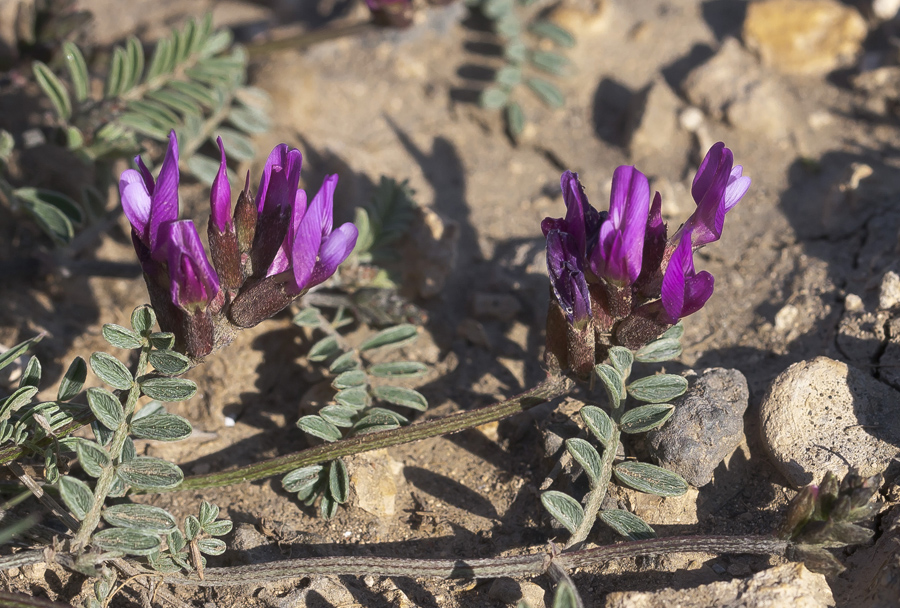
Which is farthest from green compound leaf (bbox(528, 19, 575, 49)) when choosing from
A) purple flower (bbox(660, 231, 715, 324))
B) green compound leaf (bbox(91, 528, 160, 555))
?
green compound leaf (bbox(91, 528, 160, 555))

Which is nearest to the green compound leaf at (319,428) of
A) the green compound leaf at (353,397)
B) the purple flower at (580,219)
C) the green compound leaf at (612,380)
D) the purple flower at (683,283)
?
the green compound leaf at (353,397)

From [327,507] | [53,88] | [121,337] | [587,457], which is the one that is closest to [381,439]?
[327,507]

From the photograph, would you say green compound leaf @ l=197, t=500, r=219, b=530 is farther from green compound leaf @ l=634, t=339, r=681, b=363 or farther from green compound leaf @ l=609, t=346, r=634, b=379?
green compound leaf @ l=634, t=339, r=681, b=363

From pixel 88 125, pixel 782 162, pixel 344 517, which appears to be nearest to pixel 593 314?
pixel 344 517

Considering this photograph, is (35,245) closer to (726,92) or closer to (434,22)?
(434,22)

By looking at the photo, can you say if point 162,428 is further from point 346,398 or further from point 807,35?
point 807,35

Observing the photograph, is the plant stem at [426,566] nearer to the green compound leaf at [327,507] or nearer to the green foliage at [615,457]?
the green foliage at [615,457]

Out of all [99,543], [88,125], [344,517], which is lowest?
[344,517]
